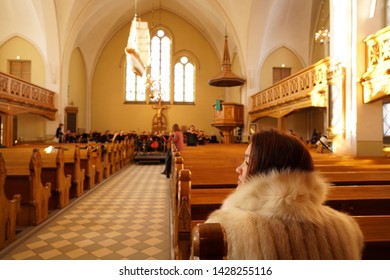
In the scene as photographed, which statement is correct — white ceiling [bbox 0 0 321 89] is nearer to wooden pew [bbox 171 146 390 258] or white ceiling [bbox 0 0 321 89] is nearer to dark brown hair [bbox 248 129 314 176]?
wooden pew [bbox 171 146 390 258]

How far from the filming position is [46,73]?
601 inches

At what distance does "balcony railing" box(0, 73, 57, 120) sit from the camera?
35.9 feet

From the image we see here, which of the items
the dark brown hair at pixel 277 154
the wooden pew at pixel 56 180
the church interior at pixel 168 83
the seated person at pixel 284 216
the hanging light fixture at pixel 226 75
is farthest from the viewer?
the hanging light fixture at pixel 226 75

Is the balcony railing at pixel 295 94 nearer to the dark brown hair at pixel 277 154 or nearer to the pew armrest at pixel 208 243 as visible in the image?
the dark brown hair at pixel 277 154

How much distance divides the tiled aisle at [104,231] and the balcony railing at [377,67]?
16.5 feet

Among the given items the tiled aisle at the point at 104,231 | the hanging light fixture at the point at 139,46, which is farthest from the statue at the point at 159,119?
the tiled aisle at the point at 104,231

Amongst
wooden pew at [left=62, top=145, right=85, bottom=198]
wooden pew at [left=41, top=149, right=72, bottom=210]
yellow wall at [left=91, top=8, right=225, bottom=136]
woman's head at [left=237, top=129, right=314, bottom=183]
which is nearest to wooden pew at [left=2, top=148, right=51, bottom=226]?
wooden pew at [left=41, top=149, right=72, bottom=210]

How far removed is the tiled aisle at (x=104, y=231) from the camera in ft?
10.6

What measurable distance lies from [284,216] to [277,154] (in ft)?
0.78

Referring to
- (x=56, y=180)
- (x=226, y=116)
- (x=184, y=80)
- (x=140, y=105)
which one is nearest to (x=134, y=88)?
(x=140, y=105)
